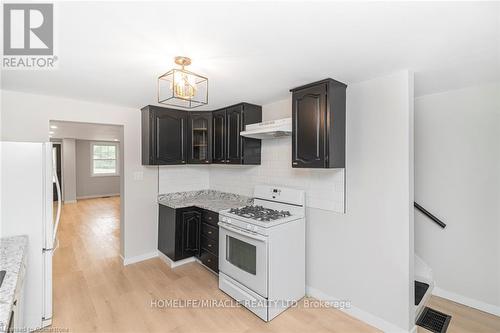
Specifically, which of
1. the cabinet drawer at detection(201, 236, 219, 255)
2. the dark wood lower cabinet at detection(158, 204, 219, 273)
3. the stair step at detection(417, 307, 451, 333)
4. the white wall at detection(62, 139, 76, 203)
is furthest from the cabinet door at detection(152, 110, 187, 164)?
the white wall at detection(62, 139, 76, 203)

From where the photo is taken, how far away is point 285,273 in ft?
8.09

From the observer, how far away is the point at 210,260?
3219 mm

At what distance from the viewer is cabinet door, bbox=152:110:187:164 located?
3447 mm

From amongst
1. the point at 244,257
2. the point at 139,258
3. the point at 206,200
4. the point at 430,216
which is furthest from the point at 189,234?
the point at 430,216

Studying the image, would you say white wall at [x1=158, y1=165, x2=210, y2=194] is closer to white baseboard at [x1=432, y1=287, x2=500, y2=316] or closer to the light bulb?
the light bulb

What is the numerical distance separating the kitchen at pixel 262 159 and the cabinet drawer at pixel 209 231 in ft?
0.09

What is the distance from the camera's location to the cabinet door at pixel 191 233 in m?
3.41

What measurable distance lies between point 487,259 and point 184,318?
3.10 meters

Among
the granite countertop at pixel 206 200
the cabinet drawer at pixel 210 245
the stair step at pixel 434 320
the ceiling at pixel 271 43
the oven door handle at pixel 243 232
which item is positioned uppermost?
the ceiling at pixel 271 43

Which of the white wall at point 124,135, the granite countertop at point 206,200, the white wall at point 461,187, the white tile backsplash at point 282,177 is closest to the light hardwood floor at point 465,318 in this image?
the white wall at point 461,187

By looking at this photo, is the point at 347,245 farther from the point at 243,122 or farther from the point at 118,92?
the point at 118,92

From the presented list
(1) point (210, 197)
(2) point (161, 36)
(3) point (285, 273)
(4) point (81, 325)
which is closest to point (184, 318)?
(4) point (81, 325)

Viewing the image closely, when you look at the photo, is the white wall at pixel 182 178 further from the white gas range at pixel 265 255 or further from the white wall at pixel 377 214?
the white wall at pixel 377 214

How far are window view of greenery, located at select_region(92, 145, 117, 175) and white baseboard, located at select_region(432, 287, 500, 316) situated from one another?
408 inches
